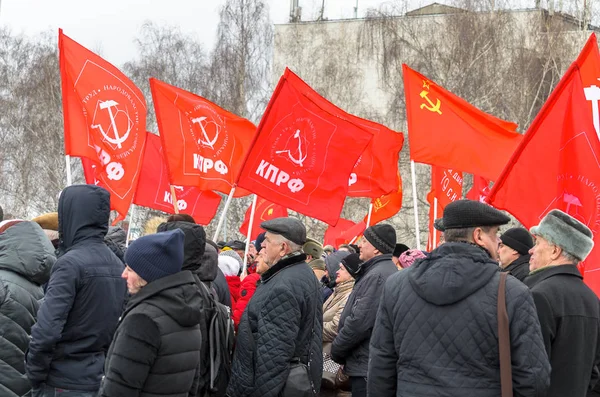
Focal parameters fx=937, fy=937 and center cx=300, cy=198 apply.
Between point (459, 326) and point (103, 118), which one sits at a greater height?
point (103, 118)

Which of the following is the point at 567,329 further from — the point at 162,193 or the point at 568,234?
the point at 162,193

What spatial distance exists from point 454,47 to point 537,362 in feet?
89.5

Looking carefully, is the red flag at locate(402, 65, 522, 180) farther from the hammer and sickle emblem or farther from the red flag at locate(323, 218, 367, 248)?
the red flag at locate(323, 218, 367, 248)

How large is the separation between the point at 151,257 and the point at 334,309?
338 centimetres

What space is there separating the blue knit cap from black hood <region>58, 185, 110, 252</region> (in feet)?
3.78

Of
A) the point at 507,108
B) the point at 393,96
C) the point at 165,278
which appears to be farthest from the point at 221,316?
the point at 393,96

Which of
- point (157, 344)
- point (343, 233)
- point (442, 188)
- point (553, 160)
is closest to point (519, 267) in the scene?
point (553, 160)

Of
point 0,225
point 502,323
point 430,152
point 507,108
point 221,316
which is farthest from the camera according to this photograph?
point 507,108

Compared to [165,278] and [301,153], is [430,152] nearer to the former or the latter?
[301,153]

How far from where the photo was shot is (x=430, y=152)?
953 centimetres

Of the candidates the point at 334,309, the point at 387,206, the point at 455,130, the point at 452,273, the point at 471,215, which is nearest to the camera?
the point at 452,273

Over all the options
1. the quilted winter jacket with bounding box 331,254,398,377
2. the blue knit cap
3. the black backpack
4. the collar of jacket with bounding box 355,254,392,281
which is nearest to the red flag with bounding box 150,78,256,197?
the collar of jacket with bounding box 355,254,392,281

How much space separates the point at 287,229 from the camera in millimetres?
5887

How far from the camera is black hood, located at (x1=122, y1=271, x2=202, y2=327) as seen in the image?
414 centimetres
